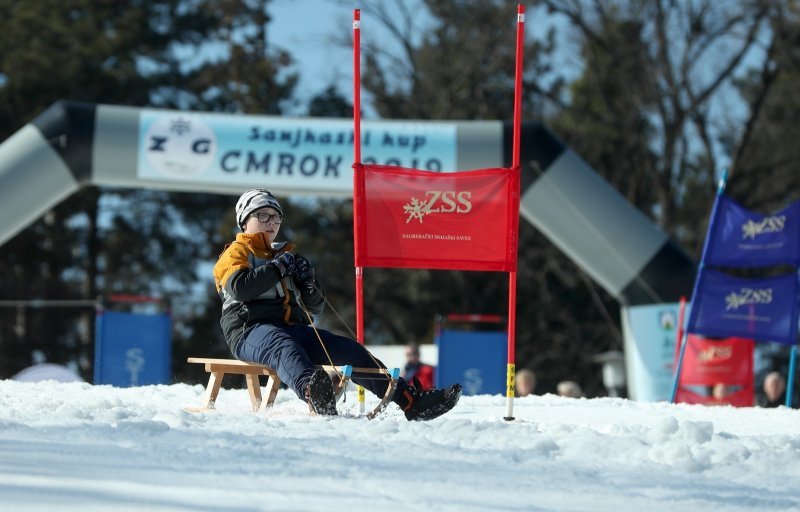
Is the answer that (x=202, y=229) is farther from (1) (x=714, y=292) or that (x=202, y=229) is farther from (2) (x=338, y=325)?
(1) (x=714, y=292)

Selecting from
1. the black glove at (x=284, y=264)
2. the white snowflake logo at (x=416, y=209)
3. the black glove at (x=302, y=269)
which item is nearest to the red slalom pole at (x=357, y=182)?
the white snowflake logo at (x=416, y=209)

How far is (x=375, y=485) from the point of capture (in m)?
3.46

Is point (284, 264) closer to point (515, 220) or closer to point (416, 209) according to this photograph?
point (416, 209)

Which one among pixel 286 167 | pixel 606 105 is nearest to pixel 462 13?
pixel 606 105

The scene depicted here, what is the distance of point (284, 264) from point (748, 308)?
5605 mm

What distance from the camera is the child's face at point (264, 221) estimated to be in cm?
573

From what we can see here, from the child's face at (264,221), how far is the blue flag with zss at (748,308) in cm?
506

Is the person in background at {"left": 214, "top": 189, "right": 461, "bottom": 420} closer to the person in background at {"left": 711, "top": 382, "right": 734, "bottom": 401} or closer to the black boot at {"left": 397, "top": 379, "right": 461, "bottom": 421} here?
the black boot at {"left": 397, "top": 379, "right": 461, "bottom": 421}

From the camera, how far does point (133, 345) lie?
1270 centimetres

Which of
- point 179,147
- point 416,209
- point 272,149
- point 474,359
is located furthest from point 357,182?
point 474,359

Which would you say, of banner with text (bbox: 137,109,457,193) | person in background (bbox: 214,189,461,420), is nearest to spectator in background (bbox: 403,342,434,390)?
banner with text (bbox: 137,109,457,193)

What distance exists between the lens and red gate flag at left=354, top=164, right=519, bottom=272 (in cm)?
630

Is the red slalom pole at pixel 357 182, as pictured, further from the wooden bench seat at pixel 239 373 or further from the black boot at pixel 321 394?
the black boot at pixel 321 394

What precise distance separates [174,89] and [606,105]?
9155 millimetres
